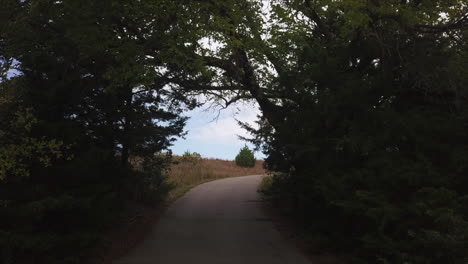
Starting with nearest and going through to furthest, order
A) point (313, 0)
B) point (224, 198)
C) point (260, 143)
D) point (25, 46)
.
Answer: point (25, 46)
point (313, 0)
point (260, 143)
point (224, 198)

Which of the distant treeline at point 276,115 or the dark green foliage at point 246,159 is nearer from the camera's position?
the distant treeline at point 276,115

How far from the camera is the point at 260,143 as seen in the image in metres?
14.0

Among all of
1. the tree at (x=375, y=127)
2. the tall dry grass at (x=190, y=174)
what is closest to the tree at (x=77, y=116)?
the tree at (x=375, y=127)

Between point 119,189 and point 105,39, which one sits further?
point 119,189

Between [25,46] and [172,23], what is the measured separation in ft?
12.1

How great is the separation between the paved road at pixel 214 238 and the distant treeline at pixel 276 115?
99 centimetres

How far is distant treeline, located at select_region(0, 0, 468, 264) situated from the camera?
725cm

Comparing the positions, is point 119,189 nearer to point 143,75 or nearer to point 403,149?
point 143,75

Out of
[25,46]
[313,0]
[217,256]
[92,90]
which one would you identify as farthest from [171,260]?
[313,0]

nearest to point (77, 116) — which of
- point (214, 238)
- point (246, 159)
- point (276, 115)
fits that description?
point (214, 238)

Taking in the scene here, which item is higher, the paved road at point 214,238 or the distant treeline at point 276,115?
the distant treeline at point 276,115

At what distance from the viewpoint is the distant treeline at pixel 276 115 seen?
7.25m

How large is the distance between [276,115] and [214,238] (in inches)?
144

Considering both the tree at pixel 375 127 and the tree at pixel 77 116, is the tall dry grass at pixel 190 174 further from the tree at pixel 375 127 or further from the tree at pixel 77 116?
the tree at pixel 375 127
